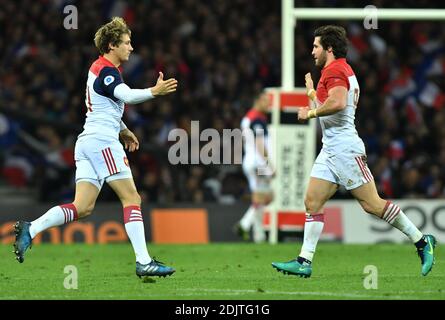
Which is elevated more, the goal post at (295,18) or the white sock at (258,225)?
the goal post at (295,18)

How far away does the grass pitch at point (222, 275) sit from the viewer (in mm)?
9820

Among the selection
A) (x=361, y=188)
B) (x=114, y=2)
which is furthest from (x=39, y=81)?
(x=361, y=188)

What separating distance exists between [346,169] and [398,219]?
2.41ft

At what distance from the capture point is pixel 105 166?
35.7ft

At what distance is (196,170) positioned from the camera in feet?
69.1

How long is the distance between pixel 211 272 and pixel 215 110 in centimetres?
1064

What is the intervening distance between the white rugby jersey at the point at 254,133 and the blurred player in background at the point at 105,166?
785cm

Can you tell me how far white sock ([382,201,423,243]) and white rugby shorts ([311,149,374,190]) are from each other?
343 mm

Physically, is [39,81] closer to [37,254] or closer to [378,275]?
[37,254]

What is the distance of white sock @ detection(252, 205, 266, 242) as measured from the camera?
60.1 ft

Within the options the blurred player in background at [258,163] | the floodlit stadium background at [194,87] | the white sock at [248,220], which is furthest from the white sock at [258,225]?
the floodlit stadium background at [194,87]

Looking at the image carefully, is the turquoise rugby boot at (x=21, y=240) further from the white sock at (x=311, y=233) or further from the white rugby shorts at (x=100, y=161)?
the white sock at (x=311, y=233)

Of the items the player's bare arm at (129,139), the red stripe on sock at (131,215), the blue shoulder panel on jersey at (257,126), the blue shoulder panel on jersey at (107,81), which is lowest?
the red stripe on sock at (131,215)

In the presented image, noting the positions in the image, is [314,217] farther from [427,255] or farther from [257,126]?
[257,126]
